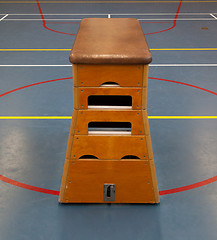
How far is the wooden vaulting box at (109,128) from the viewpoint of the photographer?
128 inches

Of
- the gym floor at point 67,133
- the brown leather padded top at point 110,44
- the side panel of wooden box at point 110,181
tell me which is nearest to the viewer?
the brown leather padded top at point 110,44

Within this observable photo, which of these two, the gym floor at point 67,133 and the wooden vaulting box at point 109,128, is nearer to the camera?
the wooden vaulting box at point 109,128

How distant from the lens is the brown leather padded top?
125 inches

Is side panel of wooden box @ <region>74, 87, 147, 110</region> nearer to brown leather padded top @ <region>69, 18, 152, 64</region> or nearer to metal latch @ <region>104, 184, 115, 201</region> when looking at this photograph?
brown leather padded top @ <region>69, 18, 152, 64</region>

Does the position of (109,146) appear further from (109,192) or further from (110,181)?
(109,192)

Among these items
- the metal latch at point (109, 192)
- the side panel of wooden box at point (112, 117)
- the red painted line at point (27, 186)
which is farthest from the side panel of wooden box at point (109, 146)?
the red painted line at point (27, 186)

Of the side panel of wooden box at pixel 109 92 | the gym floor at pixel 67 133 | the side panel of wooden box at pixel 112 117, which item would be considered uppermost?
the side panel of wooden box at pixel 109 92

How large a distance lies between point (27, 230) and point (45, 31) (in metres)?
8.44

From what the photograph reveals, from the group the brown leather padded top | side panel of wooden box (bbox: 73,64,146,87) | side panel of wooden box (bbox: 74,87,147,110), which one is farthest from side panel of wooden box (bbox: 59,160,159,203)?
the brown leather padded top

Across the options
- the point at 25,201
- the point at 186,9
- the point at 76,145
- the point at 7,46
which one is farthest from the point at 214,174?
the point at 186,9

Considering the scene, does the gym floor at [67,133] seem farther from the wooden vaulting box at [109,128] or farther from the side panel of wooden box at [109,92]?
the side panel of wooden box at [109,92]

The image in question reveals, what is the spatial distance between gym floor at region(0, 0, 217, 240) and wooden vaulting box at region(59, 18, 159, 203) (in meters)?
0.20

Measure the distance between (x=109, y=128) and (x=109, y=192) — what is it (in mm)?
693

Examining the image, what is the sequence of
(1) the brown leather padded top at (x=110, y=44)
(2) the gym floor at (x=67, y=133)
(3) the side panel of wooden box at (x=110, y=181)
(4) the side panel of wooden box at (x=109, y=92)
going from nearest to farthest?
1. (1) the brown leather padded top at (x=110, y=44)
2. (4) the side panel of wooden box at (x=109, y=92)
3. (2) the gym floor at (x=67, y=133)
4. (3) the side panel of wooden box at (x=110, y=181)
